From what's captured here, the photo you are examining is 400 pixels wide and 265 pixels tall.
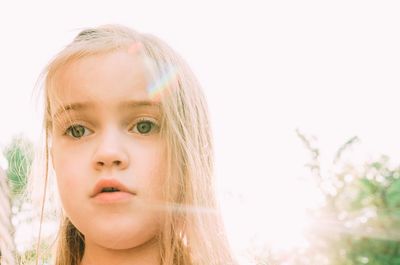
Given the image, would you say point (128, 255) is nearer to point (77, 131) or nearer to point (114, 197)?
point (114, 197)

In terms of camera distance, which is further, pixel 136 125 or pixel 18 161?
pixel 18 161

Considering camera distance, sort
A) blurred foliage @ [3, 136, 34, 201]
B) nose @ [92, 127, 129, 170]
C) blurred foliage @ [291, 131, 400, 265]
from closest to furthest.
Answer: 1. nose @ [92, 127, 129, 170]
2. blurred foliage @ [3, 136, 34, 201]
3. blurred foliage @ [291, 131, 400, 265]

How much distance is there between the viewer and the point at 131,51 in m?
1.61

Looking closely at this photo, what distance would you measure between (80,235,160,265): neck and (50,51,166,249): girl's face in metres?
0.03

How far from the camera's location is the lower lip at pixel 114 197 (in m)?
1.43

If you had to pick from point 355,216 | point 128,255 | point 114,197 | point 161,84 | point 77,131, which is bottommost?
point 355,216

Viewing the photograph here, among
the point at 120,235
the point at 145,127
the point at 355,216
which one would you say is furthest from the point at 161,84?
the point at 355,216

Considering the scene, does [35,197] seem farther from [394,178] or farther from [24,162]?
[394,178]

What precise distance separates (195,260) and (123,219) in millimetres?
286

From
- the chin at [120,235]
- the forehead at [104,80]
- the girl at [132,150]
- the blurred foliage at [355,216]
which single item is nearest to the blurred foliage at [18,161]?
the girl at [132,150]

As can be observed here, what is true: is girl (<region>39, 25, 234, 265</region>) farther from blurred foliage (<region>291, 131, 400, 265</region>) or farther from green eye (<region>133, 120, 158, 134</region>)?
blurred foliage (<region>291, 131, 400, 265</region>)

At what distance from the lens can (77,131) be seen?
1.54 m

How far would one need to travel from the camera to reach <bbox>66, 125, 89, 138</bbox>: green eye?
153 centimetres

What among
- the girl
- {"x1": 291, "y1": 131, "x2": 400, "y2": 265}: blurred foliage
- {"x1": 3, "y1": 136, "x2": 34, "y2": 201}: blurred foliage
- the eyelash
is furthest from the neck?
{"x1": 291, "y1": 131, "x2": 400, "y2": 265}: blurred foliage
